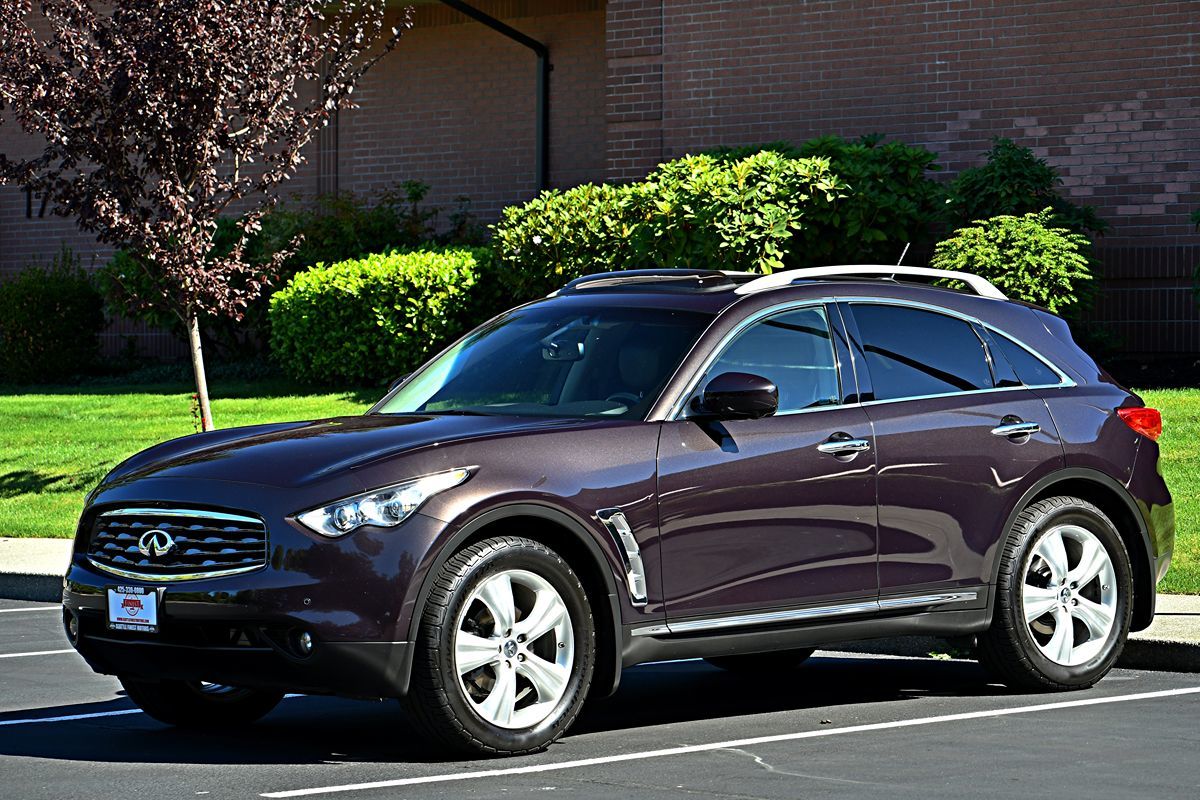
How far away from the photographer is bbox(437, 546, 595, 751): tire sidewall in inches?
263

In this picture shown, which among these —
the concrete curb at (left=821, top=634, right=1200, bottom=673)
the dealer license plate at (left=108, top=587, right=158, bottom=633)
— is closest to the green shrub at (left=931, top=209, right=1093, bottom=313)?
the concrete curb at (left=821, top=634, right=1200, bottom=673)

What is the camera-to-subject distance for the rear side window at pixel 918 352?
8234mm

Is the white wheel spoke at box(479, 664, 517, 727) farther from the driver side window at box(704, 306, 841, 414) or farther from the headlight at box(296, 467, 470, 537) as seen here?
the driver side window at box(704, 306, 841, 414)

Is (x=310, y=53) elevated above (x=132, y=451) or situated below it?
above

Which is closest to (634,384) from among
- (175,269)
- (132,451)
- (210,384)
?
(175,269)

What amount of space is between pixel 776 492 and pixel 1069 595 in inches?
74.0

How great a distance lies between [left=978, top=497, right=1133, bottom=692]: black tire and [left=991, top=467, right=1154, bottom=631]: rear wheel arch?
0.08 metres

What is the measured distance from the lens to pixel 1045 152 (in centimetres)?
1962

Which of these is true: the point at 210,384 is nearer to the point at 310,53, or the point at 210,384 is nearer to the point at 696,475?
the point at 310,53

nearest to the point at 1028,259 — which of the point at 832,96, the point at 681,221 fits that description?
the point at 681,221

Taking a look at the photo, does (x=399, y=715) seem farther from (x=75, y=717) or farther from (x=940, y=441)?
(x=940, y=441)

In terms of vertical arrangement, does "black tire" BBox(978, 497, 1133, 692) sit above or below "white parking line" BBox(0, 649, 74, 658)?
above

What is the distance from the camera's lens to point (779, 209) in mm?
18484

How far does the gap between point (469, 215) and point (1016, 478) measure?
59.3ft
